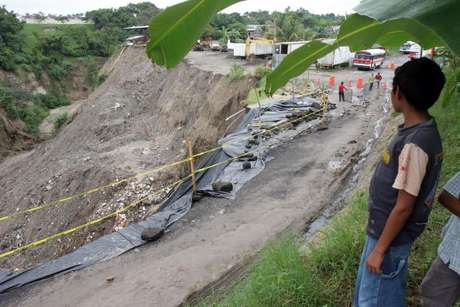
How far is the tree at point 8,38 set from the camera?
112ft

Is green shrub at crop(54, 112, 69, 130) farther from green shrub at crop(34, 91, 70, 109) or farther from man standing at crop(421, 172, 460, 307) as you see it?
man standing at crop(421, 172, 460, 307)

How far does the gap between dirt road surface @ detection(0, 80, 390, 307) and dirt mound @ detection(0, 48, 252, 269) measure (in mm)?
3161

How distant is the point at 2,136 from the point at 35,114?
5797 millimetres

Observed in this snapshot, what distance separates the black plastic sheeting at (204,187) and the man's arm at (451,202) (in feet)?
16.4

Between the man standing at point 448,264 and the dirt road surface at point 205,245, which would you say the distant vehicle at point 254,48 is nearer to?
the dirt road surface at point 205,245

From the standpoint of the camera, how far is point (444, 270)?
1.69 m

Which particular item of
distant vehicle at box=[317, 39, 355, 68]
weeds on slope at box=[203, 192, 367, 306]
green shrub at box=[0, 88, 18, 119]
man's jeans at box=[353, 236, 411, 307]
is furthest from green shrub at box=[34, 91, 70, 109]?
man's jeans at box=[353, 236, 411, 307]

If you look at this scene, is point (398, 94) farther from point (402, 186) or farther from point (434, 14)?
point (434, 14)

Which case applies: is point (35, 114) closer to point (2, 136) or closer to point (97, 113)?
point (2, 136)

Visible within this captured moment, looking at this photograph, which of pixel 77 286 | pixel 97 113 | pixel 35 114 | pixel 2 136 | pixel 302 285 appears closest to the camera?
pixel 302 285

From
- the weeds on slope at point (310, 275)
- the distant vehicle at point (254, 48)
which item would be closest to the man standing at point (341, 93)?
the distant vehicle at point (254, 48)

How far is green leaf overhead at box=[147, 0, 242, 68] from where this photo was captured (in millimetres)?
940

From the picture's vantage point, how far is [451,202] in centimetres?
158

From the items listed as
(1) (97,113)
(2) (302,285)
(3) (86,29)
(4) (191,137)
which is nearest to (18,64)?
(3) (86,29)
